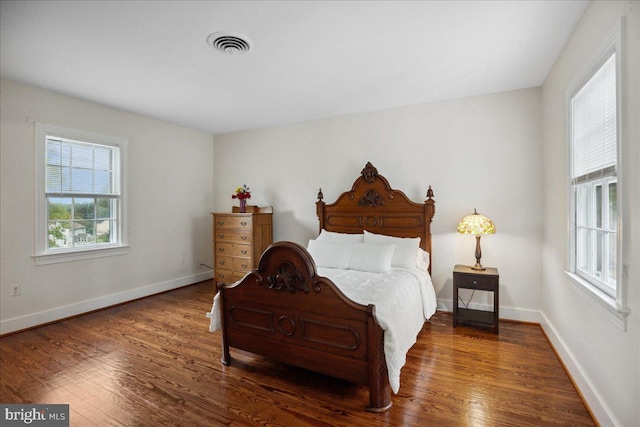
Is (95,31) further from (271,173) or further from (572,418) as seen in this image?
(572,418)

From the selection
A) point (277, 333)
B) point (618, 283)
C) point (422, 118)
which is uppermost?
point (422, 118)

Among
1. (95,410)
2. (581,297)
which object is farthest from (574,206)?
(95,410)

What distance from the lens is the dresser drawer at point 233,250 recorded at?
14.4 feet

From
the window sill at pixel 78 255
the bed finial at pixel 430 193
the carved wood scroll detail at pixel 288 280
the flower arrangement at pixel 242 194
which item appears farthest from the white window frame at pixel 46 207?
the bed finial at pixel 430 193

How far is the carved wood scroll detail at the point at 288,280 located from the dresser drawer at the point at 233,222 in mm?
2214

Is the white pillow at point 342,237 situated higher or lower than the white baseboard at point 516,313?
higher

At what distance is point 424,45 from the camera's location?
244 cm

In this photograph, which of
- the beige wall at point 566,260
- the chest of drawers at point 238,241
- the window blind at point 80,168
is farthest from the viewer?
the chest of drawers at point 238,241

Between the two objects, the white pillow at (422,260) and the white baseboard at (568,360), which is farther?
the white pillow at (422,260)

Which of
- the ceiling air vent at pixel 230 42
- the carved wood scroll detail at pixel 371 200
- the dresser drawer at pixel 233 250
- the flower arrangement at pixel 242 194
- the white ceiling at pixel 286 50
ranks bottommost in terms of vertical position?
the dresser drawer at pixel 233 250

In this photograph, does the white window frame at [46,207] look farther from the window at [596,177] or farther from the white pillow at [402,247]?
Answer: the window at [596,177]

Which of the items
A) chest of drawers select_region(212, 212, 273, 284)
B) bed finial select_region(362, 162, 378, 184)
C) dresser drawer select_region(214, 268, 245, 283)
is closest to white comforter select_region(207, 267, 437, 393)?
bed finial select_region(362, 162, 378, 184)

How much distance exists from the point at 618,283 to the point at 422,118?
109 inches

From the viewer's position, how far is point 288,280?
219cm
